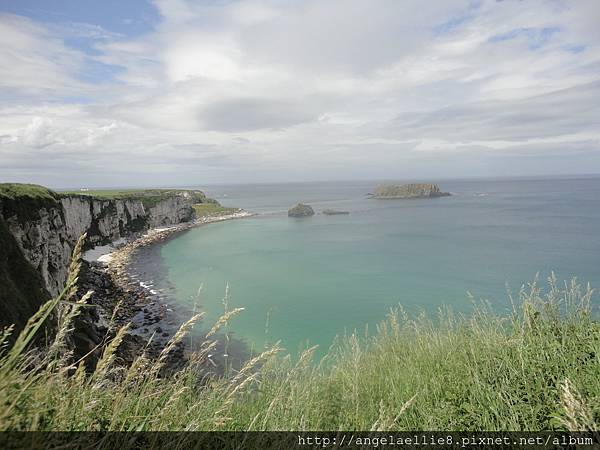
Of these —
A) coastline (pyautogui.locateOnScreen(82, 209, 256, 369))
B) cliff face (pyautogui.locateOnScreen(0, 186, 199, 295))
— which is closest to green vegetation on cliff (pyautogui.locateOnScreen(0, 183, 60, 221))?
cliff face (pyautogui.locateOnScreen(0, 186, 199, 295))

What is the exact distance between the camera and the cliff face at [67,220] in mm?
28188

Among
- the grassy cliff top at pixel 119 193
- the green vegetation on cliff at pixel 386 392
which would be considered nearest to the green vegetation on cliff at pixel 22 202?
Answer: the green vegetation on cliff at pixel 386 392

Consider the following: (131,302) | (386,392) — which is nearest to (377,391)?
(386,392)

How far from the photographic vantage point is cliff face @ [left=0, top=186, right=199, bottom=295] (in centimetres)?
2819

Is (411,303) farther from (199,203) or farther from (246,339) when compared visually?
(199,203)

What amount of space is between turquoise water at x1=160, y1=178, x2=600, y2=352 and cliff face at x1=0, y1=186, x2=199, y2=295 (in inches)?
507

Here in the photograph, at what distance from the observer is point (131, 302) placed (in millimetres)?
38531

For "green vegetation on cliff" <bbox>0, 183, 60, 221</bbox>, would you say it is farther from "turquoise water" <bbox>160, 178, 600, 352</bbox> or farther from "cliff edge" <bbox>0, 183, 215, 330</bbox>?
"turquoise water" <bbox>160, 178, 600, 352</bbox>

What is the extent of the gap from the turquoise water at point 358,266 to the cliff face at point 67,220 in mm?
12876

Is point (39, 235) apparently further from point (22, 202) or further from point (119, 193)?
point (119, 193)

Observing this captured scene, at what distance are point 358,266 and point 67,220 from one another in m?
52.2

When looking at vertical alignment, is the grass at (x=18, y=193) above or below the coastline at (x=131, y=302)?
above

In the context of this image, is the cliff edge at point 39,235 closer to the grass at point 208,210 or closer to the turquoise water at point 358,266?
the turquoise water at point 358,266

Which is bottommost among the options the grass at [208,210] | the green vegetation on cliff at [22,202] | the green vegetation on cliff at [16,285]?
the grass at [208,210]
